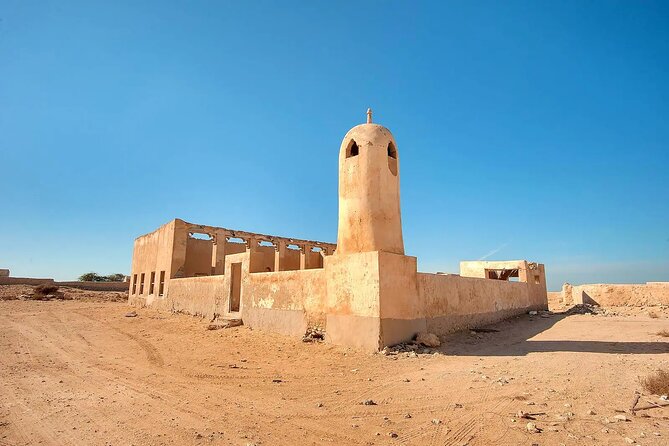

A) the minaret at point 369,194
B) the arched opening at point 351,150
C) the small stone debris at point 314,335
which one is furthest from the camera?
the arched opening at point 351,150

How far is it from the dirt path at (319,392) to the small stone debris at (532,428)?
0.15 feet

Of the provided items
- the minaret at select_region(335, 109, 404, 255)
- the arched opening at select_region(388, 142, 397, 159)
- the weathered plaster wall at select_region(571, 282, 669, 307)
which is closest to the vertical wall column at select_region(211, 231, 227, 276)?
the minaret at select_region(335, 109, 404, 255)

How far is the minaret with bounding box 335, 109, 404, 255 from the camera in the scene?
8.83 m

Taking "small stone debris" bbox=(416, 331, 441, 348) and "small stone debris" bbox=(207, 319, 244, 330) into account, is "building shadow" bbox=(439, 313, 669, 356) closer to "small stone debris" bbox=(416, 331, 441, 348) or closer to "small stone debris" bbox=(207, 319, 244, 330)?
"small stone debris" bbox=(416, 331, 441, 348)

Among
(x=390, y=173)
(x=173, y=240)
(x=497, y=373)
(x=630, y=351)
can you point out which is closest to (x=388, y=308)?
(x=497, y=373)

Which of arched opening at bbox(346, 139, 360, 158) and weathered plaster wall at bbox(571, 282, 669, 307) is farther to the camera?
weathered plaster wall at bbox(571, 282, 669, 307)

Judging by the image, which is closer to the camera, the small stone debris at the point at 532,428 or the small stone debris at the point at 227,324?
the small stone debris at the point at 532,428

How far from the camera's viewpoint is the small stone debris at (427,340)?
828cm

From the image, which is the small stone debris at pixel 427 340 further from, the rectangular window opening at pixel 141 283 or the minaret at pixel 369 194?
the rectangular window opening at pixel 141 283

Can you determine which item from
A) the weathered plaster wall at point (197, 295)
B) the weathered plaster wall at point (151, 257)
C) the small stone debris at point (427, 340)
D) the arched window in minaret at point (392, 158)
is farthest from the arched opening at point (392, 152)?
the weathered plaster wall at point (151, 257)

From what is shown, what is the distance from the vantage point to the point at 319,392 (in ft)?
17.0

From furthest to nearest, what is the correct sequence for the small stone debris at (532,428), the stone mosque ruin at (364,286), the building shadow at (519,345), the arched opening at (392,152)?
the arched opening at (392,152) → the stone mosque ruin at (364,286) → the building shadow at (519,345) → the small stone debris at (532,428)

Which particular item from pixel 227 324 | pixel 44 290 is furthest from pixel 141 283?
pixel 227 324

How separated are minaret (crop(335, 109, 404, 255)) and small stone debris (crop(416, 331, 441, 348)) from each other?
2023 mm
